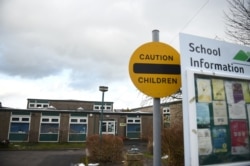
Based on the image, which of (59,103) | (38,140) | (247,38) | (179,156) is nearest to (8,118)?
(38,140)

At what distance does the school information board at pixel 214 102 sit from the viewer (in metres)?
2.22

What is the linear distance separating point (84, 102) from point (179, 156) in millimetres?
37360

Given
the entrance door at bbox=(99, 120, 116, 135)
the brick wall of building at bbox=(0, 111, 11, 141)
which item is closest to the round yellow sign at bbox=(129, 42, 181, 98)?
the brick wall of building at bbox=(0, 111, 11, 141)

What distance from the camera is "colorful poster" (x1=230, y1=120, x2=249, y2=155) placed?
2.45 meters

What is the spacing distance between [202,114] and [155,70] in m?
0.69

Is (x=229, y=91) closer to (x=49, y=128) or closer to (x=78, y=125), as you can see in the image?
(x=78, y=125)

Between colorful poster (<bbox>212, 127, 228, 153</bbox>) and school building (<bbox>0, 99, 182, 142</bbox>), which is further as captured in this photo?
school building (<bbox>0, 99, 182, 142</bbox>)

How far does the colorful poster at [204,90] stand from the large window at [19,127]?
3038 centimetres

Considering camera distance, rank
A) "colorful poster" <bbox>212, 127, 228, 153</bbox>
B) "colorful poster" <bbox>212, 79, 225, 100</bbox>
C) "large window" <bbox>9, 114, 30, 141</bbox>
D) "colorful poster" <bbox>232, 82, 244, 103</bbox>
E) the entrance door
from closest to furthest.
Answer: "colorful poster" <bbox>212, 127, 228, 153</bbox>
"colorful poster" <bbox>212, 79, 225, 100</bbox>
"colorful poster" <bbox>232, 82, 244, 103</bbox>
"large window" <bbox>9, 114, 30, 141</bbox>
the entrance door

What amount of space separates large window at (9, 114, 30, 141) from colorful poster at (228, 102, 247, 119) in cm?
3039

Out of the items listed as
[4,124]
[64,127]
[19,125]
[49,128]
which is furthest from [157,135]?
[4,124]

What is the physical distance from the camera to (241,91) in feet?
8.61

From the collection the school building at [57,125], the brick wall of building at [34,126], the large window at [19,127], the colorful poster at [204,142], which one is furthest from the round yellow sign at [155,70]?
the large window at [19,127]

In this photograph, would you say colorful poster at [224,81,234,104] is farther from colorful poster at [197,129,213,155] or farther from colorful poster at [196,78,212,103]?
colorful poster at [197,129,213,155]
